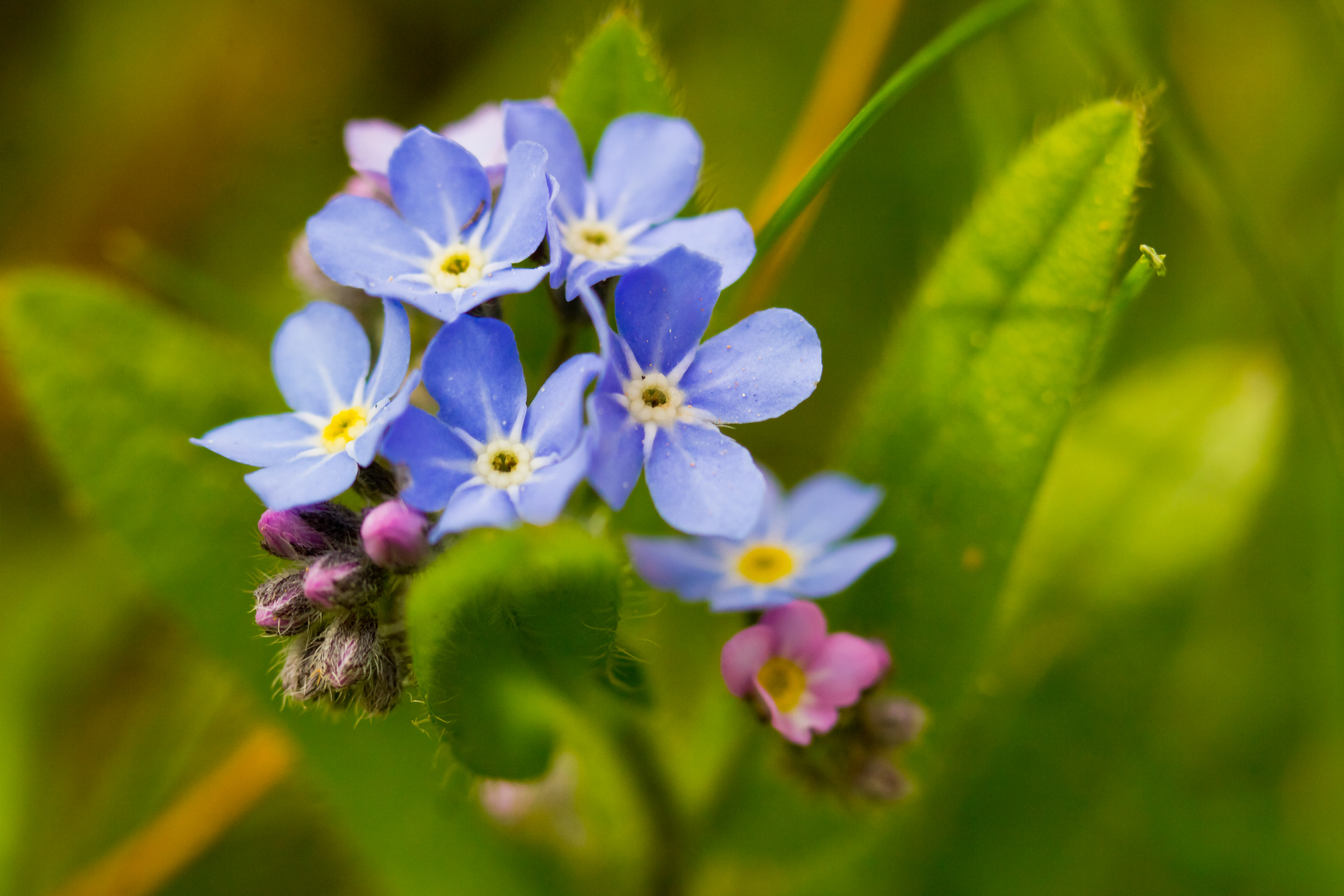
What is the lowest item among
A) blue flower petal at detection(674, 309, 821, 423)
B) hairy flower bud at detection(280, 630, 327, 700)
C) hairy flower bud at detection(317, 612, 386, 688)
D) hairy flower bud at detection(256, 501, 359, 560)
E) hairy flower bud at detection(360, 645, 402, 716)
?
hairy flower bud at detection(280, 630, 327, 700)

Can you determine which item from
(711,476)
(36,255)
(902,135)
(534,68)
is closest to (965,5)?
(902,135)

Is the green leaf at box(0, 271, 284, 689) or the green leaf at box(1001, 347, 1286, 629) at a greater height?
the green leaf at box(1001, 347, 1286, 629)

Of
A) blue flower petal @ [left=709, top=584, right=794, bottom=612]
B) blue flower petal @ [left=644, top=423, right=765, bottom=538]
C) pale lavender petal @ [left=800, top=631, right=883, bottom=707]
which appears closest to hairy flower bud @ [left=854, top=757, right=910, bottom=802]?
pale lavender petal @ [left=800, top=631, right=883, bottom=707]

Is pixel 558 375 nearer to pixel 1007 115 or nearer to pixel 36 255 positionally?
pixel 1007 115

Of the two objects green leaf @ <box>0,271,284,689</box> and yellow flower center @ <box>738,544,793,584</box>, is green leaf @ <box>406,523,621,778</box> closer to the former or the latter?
yellow flower center @ <box>738,544,793,584</box>

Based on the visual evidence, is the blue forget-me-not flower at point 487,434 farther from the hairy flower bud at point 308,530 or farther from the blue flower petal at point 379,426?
the hairy flower bud at point 308,530
